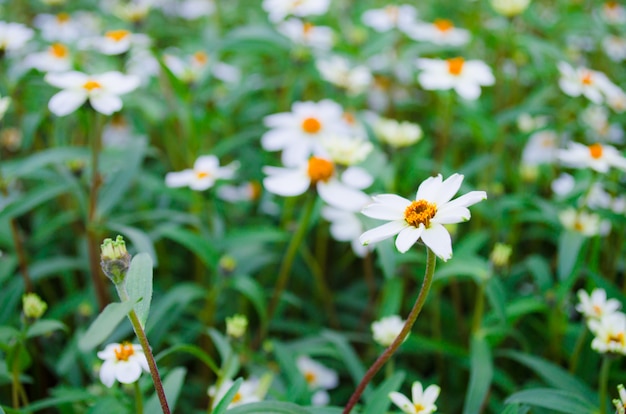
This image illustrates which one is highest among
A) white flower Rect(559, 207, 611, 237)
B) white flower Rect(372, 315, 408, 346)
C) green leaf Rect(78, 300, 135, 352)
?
green leaf Rect(78, 300, 135, 352)

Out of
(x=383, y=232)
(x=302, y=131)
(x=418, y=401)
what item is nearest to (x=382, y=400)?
(x=418, y=401)

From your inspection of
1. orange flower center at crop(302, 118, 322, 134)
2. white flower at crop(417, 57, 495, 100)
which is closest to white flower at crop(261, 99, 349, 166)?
orange flower center at crop(302, 118, 322, 134)

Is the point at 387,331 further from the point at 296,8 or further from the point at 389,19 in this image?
the point at 389,19

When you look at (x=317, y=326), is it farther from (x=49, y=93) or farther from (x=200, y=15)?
(x=200, y=15)

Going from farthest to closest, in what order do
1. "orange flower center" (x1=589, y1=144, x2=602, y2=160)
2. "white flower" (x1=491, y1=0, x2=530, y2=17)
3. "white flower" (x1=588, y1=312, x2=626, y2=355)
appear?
"white flower" (x1=491, y1=0, x2=530, y2=17)
"orange flower center" (x1=589, y1=144, x2=602, y2=160)
"white flower" (x1=588, y1=312, x2=626, y2=355)

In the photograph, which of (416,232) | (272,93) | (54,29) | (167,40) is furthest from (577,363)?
(167,40)

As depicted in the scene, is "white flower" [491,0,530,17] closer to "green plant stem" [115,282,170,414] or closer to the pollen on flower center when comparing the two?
the pollen on flower center
